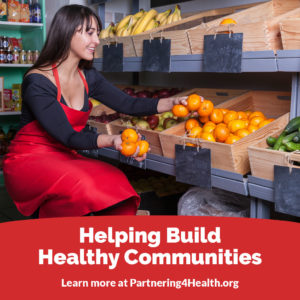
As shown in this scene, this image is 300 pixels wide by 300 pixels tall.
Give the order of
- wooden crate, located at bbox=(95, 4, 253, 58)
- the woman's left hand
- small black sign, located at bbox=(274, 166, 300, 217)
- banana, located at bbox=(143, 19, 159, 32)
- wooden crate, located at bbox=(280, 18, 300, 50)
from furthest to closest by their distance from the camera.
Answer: banana, located at bbox=(143, 19, 159, 32) → wooden crate, located at bbox=(95, 4, 253, 58) → the woman's left hand → wooden crate, located at bbox=(280, 18, 300, 50) → small black sign, located at bbox=(274, 166, 300, 217)

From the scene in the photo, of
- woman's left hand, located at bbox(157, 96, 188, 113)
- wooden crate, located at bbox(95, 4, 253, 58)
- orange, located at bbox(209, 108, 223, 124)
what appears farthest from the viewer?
wooden crate, located at bbox(95, 4, 253, 58)

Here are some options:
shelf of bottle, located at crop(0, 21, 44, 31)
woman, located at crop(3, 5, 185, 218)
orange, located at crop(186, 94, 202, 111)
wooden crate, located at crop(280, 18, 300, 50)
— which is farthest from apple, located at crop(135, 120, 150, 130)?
shelf of bottle, located at crop(0, 21, 44, 31)

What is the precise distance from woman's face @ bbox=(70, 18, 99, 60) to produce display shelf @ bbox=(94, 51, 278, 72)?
0.40m

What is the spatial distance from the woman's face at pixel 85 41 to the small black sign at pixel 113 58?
49 centimetres

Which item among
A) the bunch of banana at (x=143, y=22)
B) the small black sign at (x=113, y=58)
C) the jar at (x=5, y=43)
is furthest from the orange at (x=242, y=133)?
the jar at (x=5, y=43)

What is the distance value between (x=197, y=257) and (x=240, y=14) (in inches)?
53.9

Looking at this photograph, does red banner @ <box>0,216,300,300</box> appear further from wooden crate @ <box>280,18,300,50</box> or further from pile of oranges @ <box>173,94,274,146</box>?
wooden crate @ <box>280,18,300,50</box>

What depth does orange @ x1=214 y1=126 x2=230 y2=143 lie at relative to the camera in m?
2.09

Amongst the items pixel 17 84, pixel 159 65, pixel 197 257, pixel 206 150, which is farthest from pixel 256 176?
pixel 17 84

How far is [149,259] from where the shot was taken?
160 cm

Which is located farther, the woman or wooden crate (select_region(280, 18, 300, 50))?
the woman

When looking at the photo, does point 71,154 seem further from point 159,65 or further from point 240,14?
point 240,14

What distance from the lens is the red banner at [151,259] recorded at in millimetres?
1475

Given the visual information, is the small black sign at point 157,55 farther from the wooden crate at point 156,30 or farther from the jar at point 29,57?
the jar at point 29,57
